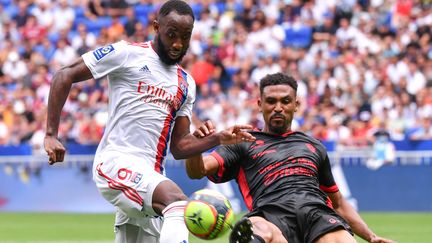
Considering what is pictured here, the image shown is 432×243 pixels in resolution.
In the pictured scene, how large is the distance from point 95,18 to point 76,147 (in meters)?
6.75

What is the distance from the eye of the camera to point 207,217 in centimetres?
668

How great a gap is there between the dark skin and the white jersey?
12cm

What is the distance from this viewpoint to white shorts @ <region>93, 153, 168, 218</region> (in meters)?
7.09

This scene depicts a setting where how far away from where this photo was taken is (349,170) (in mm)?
18156

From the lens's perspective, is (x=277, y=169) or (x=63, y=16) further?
(x=63, y=16)

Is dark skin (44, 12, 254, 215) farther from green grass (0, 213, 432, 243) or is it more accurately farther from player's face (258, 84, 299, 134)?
green grass (0, 213, 432, 243)

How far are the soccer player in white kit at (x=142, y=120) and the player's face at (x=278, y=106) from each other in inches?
28.3

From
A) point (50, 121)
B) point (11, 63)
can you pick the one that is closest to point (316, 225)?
point (50, 121)

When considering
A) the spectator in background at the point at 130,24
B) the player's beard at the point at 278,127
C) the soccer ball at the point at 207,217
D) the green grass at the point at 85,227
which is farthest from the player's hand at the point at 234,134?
the spectator in background at the point at 130,24

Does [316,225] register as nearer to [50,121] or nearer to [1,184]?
[50,121]

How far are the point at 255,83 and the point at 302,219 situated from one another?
1363cm

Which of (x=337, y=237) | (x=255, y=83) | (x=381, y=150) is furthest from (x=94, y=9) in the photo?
(x=337, y=237)

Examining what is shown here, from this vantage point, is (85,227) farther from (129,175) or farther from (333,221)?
(129,175)

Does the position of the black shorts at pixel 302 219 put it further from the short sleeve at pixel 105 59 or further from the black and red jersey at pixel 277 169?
the short sleeve at pixel 105 59
